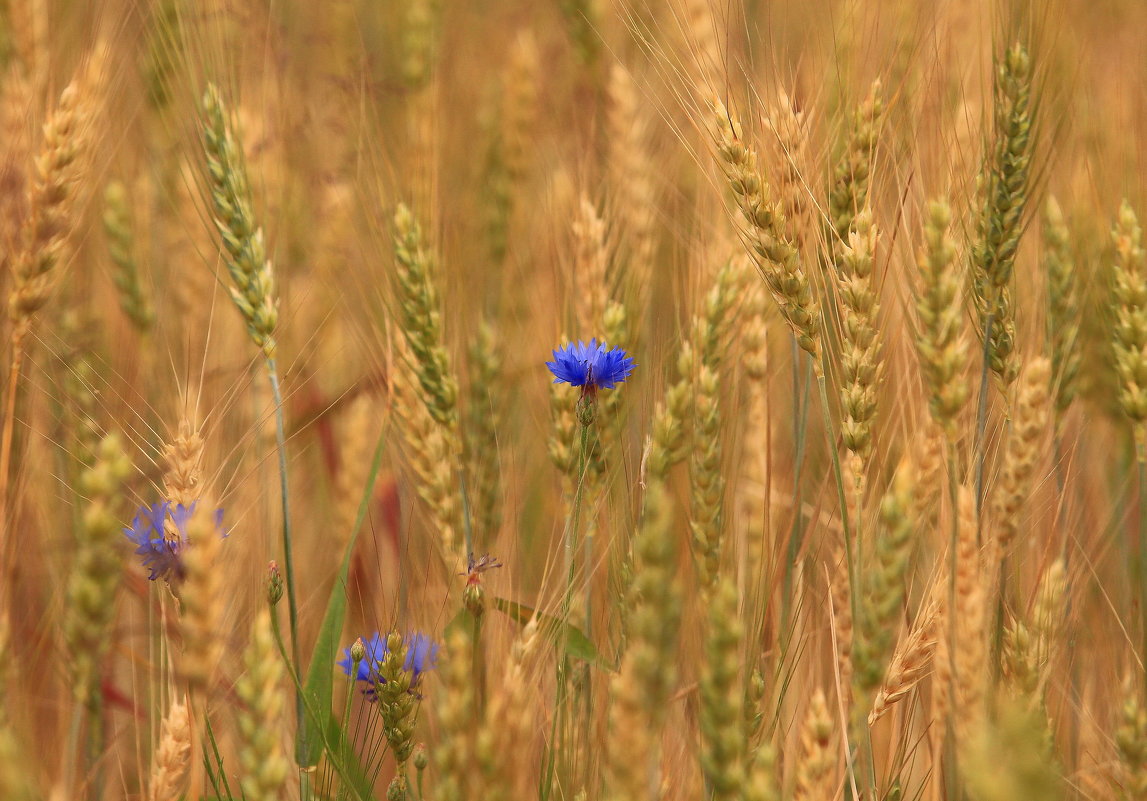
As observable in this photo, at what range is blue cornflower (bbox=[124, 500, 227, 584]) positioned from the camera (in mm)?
1132

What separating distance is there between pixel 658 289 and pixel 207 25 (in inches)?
47.6

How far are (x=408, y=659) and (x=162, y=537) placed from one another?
1.16 ft

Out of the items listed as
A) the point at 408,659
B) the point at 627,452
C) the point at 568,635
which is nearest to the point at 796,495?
the point at 627,452

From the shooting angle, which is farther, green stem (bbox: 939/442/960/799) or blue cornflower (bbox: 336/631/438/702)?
blue cornflower (bbox: 336/631/438/702)

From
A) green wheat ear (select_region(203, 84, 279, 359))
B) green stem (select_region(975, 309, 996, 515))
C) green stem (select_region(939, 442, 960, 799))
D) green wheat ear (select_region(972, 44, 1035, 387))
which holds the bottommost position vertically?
green stem (select_region(939, 442, 960, 799))

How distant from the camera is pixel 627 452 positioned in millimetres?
1370

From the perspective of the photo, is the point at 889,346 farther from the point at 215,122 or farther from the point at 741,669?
the point at 215,122

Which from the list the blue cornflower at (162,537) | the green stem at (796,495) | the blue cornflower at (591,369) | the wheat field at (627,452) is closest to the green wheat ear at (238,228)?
the wheat field at (627,452)

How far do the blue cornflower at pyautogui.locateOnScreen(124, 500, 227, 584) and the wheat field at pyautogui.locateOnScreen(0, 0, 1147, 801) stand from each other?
11 mm

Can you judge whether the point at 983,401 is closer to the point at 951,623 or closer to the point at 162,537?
the point at 951,623

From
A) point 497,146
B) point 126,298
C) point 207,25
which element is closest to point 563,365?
point 207,25

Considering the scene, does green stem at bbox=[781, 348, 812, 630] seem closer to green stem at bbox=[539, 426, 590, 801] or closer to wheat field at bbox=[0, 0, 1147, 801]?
wheat field at bbox=[0, 0, 1147, 801]

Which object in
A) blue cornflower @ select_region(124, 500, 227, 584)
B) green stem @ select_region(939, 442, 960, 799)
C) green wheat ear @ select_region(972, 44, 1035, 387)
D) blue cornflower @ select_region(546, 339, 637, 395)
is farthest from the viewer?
blue cornflower @ select_region(546, 339, 637, 395)

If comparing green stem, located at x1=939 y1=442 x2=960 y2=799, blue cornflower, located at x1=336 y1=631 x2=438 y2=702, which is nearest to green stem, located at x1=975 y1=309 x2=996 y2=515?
green stem, located at x1=939 y1=442 x2=960 y2=799
